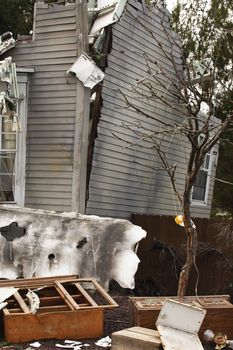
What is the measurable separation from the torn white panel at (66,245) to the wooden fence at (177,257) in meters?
1.75

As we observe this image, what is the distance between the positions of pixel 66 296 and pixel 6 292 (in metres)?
0.73

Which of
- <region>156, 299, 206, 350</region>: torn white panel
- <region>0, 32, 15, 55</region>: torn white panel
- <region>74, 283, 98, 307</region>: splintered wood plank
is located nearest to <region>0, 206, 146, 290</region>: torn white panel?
<region>74, 283, 98, 307</region>: splintered wood plank

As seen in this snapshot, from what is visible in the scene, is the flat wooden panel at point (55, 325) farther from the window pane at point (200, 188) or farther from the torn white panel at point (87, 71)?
the window pane at point (200, 188)

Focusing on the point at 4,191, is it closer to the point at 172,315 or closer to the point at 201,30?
the point at 172,315

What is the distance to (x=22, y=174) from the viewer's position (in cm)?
918

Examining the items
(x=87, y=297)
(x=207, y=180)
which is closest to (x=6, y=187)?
(x=87, y=297)


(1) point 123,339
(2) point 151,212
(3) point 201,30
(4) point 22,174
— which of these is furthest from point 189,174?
(3) point 201,30

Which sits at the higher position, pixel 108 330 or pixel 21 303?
pixel 21 303

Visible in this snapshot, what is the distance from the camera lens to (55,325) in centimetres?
578

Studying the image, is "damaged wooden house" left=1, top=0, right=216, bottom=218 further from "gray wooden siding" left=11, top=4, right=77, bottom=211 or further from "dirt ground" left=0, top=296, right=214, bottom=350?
"dirt ground" left=0, top=296, right=214, bottom=350

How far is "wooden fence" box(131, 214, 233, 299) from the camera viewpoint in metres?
9.48

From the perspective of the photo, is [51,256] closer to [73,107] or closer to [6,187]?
[6,187]

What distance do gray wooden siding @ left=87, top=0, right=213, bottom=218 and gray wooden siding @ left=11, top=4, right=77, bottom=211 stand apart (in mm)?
601

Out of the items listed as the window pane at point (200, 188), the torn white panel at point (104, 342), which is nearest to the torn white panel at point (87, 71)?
the torn white panel at point (104, 342)
